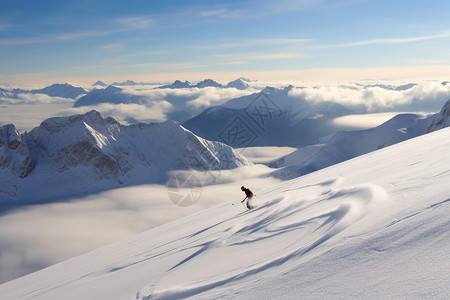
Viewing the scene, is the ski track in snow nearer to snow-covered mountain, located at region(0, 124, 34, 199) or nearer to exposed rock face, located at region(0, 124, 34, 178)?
snow-covered mountain, located at region(0, 124, 34, 199)

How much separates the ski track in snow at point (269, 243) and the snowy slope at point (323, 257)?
29 millimetres

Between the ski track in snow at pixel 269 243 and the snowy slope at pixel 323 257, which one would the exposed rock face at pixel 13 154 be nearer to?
the snowy slope at pixel 323 257

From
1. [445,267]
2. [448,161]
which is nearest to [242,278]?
[445,267]

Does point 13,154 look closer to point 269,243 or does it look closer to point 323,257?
point 269,243

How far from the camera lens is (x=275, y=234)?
711cm

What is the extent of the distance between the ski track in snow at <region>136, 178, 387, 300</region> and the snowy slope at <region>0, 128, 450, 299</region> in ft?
0.09

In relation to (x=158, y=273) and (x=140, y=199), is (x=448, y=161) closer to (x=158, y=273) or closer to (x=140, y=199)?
(x=158, y=273)

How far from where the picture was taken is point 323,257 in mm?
4359

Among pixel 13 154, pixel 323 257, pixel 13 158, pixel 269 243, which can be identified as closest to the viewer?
pixel 323 257

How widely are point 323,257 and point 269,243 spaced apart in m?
2.33

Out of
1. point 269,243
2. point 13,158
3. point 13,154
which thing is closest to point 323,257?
point 269,243

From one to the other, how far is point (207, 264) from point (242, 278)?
1687mm

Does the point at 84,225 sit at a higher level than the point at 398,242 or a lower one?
lower

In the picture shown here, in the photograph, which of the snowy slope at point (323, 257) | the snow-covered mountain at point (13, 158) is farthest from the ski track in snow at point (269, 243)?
the snow-covered mountain at point (13, 158)
